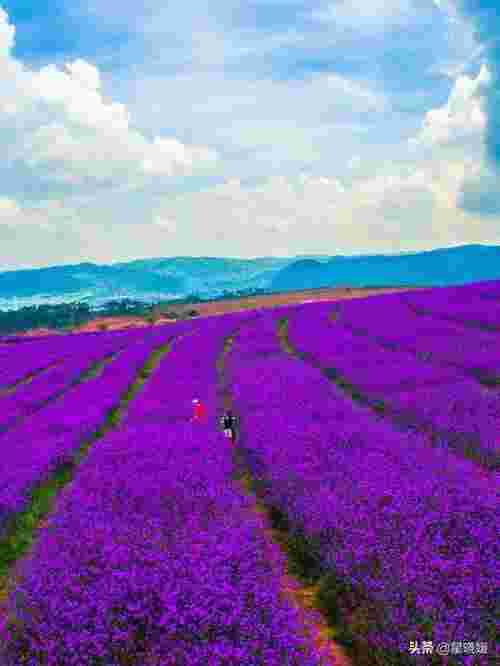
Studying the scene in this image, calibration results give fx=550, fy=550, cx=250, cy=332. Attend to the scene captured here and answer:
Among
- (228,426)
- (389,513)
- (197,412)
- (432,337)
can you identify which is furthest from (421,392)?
(432,337)

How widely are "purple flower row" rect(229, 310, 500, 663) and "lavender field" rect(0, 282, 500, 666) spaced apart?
3 cm

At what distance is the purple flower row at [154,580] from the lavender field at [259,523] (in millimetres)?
24

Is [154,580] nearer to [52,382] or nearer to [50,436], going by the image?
[50,436]

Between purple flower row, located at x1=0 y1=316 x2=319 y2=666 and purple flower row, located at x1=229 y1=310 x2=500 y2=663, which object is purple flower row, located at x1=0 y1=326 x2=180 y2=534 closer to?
purple flower row, located at x1=0 y1=316 x2=319 y2=666

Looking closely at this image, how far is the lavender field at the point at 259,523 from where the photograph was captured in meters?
4.97

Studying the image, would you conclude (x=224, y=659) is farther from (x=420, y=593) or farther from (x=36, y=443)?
(x=36, y=443)

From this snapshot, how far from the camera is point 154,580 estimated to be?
584 centimetres

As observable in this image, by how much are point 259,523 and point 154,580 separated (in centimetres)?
272

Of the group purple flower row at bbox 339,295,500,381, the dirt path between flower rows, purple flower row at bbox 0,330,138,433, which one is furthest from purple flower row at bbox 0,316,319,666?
purple flower row at bbox 339,295,500,381

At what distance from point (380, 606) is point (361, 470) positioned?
12.4ft

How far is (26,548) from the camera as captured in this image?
913 centimetres

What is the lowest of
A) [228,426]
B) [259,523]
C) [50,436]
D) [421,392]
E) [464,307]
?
[259,523]

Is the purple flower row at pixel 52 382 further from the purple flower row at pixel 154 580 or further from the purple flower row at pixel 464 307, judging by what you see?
the purple flower row at pixel 464 307

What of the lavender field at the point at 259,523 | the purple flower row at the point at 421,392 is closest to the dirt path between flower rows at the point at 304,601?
the lavender field at the point at 259,523
